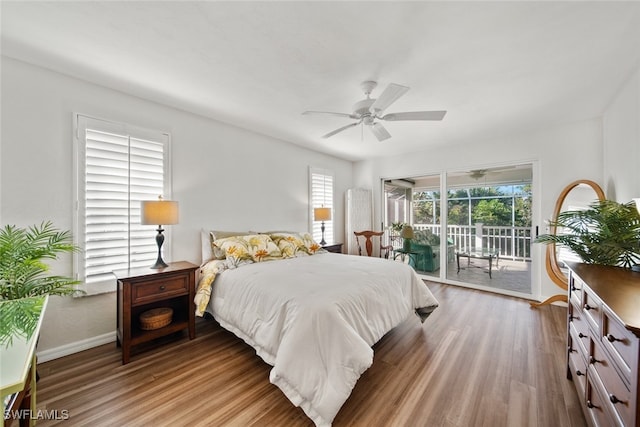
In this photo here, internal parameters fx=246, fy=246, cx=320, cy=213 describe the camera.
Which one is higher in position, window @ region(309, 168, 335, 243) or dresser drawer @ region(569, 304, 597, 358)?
window @ region(309, 168, 335, 243)

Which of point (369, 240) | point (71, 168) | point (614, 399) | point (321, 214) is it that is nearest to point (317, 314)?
point (614, 399)

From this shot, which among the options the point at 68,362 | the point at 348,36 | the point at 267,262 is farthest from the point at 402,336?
the point at 68,362

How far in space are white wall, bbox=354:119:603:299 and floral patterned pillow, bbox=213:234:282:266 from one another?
3.40 metres

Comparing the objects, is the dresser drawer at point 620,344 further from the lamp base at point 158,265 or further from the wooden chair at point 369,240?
the wooden chair at point 369,240

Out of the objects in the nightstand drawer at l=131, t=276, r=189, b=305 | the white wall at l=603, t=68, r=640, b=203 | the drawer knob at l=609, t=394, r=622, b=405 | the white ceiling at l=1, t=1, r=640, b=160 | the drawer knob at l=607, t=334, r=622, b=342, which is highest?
the white ceiling at l=1, t=1, r=640, b=160

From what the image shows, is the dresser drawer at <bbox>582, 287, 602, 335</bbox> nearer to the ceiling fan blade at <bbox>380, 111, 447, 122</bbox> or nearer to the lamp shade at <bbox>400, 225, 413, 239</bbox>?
the ceiling fan blade at <bbox>380, 111, 447, 122</bbox>

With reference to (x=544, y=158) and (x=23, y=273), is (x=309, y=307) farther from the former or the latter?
(x=544, y=158)

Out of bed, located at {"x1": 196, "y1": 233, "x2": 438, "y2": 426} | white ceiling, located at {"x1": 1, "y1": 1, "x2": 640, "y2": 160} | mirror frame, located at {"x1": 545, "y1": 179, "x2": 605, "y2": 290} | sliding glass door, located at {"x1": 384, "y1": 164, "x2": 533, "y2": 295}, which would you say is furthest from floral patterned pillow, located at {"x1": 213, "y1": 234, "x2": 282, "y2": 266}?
mirror frame, located at {"x1": 545, "y1": 179, "x2": 605, "y2": 290}

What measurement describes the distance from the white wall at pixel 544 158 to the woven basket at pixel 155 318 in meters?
4.60

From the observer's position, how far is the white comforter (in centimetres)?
153

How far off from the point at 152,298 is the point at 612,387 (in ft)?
10.0

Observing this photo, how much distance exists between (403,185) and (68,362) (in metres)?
5.35

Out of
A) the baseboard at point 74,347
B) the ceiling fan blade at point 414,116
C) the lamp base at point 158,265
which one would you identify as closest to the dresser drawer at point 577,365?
the ceiling fan blade at point 414,116

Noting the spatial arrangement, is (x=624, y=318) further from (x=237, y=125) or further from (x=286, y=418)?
(x=237, y=125)
